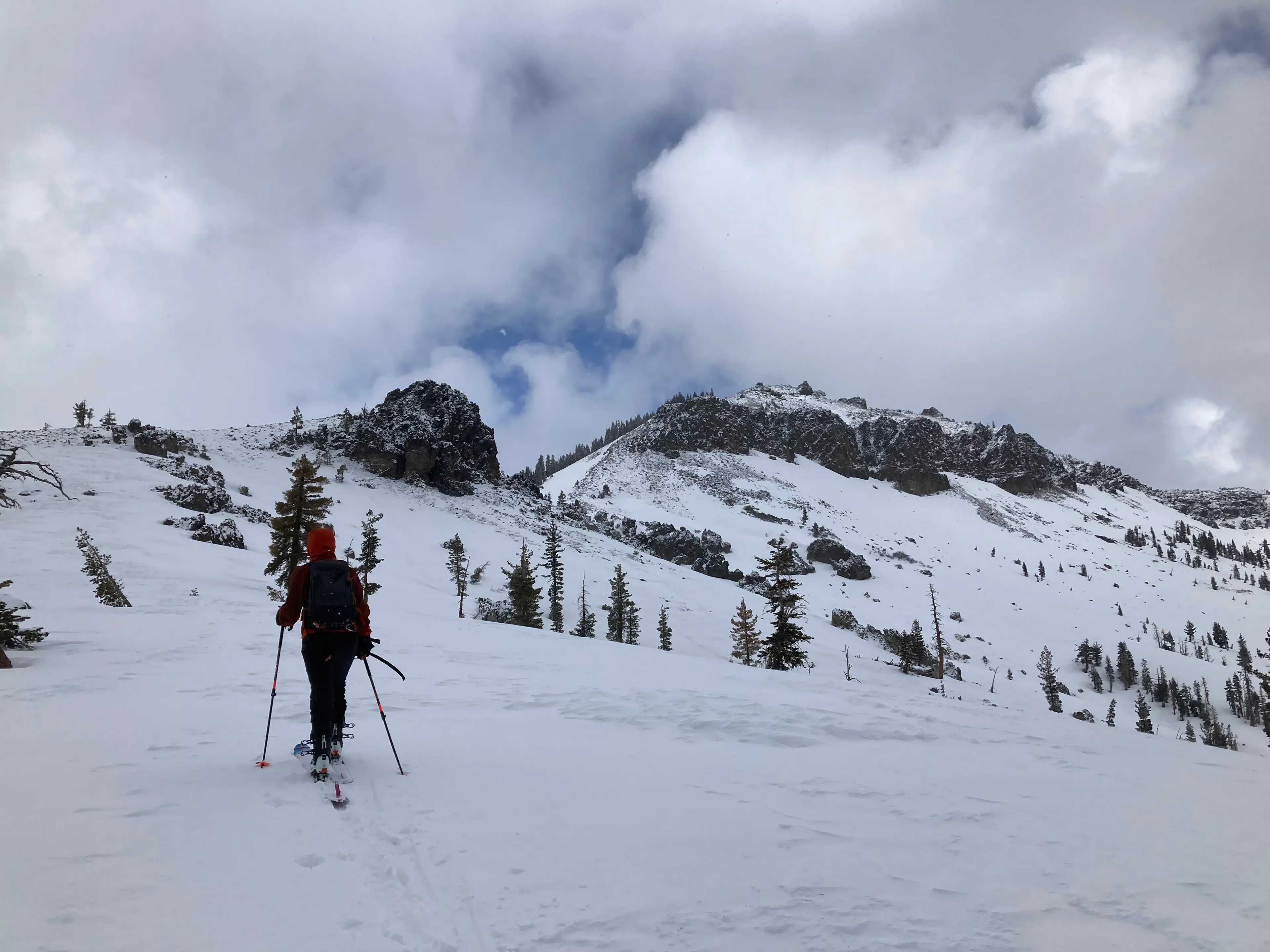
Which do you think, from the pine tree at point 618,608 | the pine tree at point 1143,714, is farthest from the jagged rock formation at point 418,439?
the pine tree at point 1143,714

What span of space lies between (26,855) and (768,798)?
587 centimetres

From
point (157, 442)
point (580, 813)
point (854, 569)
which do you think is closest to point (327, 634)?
point (580, 813)

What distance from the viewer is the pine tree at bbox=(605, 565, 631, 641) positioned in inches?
1889

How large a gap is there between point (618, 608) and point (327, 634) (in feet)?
144

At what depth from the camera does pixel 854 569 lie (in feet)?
335

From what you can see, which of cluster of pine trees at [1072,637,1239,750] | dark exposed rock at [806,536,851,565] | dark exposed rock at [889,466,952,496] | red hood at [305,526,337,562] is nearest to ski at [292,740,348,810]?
red hood at [305,526,337,562]

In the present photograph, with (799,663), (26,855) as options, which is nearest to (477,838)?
(26,855)

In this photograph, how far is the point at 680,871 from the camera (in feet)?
14.3

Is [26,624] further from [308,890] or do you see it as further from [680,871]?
[680,871]

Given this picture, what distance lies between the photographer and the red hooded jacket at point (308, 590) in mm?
6391

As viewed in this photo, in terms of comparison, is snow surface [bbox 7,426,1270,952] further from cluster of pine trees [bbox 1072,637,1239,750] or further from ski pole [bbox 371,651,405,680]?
cluster of pine trees [bbox 1072,637,1239,750]

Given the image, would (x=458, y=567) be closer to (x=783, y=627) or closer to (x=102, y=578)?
(x=102, y=578)

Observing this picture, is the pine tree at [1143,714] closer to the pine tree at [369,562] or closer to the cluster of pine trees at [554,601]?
the cluster of pine trees at [554,601]

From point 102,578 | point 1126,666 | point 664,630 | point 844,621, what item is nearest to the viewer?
point 102,578
